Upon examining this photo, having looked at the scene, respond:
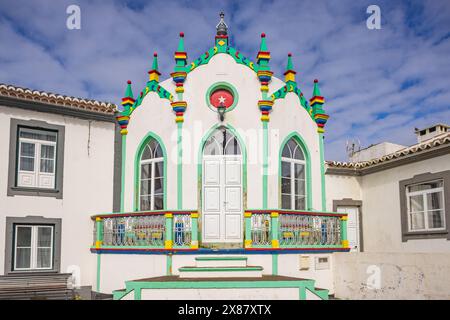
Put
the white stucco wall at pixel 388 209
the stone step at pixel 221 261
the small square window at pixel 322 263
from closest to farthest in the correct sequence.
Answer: the stone step at pixel 221 261, the small square window at pixel 322 263, the white stucco wall at pixel 388 209

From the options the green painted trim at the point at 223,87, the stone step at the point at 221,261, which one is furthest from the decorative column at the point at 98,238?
the green painted trim at the point at 223,87

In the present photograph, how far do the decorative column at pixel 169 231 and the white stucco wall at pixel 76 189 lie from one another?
Answer: 8.65ft

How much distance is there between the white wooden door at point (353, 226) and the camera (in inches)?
642

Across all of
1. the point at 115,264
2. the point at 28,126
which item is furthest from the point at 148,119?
the point at 115,264

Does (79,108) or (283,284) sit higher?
(79,108)

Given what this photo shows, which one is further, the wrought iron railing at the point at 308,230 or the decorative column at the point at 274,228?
the wrought iron railing at the point at 308,230

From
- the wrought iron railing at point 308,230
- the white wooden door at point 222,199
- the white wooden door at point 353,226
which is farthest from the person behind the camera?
the white wooden door at point 353,226

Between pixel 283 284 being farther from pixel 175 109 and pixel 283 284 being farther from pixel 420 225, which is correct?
pixel 420 225

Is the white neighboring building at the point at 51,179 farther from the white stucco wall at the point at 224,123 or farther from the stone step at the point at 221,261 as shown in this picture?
the stone step at the point at 221,261

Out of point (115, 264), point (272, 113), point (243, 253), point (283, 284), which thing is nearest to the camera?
point (283, 284)

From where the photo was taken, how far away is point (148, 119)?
13188mm

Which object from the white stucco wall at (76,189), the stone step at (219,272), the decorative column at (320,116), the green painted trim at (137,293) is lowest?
the green painted trim at (137,293)

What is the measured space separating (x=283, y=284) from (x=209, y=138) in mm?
4814

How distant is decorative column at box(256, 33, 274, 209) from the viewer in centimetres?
1224
